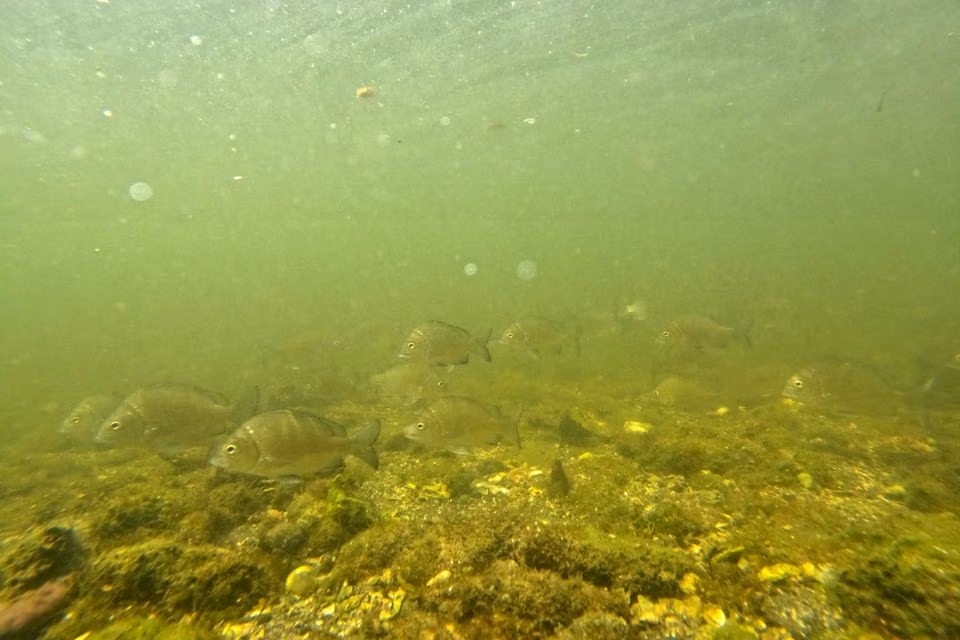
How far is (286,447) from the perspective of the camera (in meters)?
3.99

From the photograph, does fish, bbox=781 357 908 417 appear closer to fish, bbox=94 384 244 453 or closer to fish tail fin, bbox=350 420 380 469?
fish tail fin, bbox=350 420 380 469

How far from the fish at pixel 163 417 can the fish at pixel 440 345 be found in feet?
7.05

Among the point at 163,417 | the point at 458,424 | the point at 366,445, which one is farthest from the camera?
the point at 458,424

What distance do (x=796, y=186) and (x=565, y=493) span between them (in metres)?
114

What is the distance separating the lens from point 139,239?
9331 centimetres

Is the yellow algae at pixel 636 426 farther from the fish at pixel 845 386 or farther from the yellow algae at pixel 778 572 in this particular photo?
the yellow algae at pixel 778 572

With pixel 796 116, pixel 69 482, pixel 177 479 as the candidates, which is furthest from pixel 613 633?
pixel 796 116

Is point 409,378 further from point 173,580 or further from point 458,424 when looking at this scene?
point 173,580

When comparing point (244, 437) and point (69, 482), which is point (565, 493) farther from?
point (69, 482)

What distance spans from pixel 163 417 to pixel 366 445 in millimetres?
2347

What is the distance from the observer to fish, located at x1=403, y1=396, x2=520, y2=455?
517cm

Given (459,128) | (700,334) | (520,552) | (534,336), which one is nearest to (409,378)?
(534,336)

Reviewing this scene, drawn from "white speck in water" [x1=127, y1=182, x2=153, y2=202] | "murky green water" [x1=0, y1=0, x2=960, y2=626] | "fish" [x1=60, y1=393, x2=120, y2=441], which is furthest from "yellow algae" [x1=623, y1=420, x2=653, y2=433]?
Result: "white speck in water" [x1=127, y1=182, x2=153, y2=202]

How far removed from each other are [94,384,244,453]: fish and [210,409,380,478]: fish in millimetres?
1195
